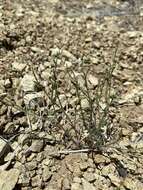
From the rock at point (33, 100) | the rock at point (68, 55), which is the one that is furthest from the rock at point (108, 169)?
the rock at point (68, 55)

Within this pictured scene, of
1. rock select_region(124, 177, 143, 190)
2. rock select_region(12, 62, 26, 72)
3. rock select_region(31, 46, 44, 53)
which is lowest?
rock select_region(124, 177, 143, 190)

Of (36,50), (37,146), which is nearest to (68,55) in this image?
(36,50)

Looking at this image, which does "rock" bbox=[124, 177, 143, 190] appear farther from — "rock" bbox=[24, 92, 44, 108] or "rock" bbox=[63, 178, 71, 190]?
"rock" bbox=[24, 92, 44, 108]

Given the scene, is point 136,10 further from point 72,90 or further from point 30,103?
point 30,103

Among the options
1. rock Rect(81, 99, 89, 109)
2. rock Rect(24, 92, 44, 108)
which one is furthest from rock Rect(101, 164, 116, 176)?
rock Rect(24, 92, 44, 108)

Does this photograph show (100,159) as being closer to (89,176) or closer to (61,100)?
(89,176)
